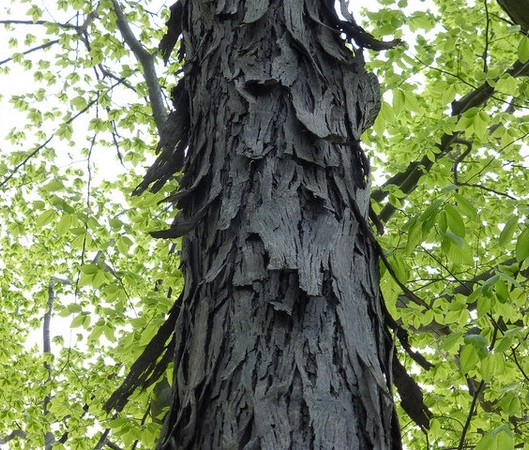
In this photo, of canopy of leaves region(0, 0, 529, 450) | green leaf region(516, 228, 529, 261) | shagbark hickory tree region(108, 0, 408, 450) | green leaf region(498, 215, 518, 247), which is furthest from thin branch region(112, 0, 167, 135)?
green leaf region(516, 228, 529, 261)

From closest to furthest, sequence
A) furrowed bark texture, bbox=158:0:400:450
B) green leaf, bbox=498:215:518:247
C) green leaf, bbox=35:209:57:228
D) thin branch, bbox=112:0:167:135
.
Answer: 1. furrowed bark texture, bbox=158:0:400:450
2. green leaf, bbox=498:215:518:247
3. green leaf, bbox=35:209:57:228
4. thin branch, bbox=112:0:167:135

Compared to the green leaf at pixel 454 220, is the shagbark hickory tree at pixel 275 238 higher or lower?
lower

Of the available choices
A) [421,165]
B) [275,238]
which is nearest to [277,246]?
[275,238]

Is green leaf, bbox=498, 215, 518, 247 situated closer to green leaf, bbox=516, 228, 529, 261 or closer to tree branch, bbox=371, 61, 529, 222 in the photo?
green leaf, bbox=516, 228, 529, 261

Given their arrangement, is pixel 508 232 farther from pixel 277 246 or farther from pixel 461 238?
pixel 277 246

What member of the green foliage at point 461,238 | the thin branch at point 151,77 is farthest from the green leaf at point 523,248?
the thin branch at point 151,77

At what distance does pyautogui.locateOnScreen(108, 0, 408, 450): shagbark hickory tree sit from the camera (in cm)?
96

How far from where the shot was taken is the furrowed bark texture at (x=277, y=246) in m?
0.96

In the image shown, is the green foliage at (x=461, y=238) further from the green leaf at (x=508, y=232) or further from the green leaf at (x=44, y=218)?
the green leaf at (x=44, y=218)

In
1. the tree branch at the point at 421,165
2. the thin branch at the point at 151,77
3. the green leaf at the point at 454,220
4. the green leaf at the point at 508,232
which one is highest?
the tree branch at the point at 421,165

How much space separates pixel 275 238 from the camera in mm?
1131

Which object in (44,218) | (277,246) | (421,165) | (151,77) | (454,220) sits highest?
(421,165)

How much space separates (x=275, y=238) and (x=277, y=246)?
0.07ft

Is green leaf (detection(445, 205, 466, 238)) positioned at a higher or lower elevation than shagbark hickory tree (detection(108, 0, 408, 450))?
higher
